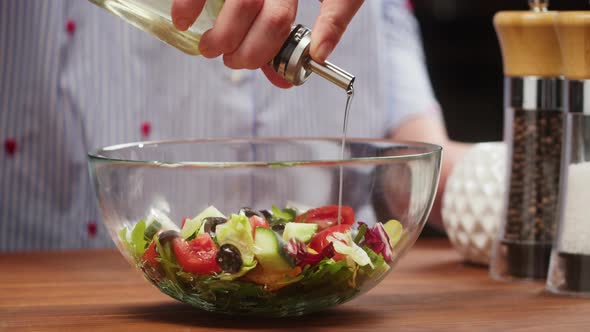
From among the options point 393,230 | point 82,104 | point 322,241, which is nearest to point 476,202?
point 393,230

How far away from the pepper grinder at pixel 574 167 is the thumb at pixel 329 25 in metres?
0.26

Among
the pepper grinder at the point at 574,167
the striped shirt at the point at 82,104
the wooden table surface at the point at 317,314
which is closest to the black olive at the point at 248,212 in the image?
the wooden table surface at the point at 317,314

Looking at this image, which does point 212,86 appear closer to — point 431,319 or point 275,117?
point 275,117

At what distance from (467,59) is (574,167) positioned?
255cm

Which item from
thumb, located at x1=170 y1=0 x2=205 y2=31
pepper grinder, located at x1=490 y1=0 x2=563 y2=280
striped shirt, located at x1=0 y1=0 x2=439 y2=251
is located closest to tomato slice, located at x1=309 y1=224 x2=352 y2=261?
thumb, located at x1=170 y1=0 x2=205 y2=31

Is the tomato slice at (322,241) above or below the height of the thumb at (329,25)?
below

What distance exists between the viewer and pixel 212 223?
84cm

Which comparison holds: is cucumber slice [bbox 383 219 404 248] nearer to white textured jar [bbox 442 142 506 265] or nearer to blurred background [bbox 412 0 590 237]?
white textured jar [bbox 442 142 506 265]

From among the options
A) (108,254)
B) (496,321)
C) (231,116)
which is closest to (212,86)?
(231,116)

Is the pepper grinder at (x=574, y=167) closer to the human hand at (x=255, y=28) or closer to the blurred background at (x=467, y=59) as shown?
the human hand at (x=255, y=28)

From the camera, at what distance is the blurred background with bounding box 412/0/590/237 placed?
348cm

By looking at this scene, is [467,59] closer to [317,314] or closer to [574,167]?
[574,167]

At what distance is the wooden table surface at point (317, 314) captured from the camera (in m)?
0.88

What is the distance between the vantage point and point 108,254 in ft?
4.31
